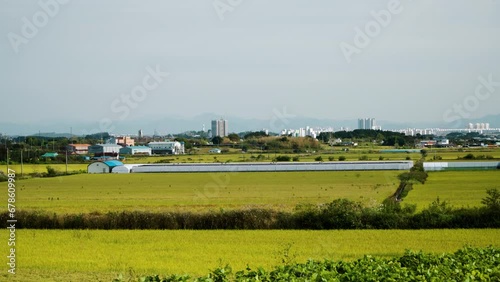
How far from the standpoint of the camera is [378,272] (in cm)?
939

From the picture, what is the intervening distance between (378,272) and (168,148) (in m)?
121

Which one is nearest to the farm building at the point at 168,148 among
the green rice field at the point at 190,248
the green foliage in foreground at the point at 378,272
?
the green rice field at the point at 190,248

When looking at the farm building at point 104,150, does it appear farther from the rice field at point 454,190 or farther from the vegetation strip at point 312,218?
the vegetation strip at point 312,218

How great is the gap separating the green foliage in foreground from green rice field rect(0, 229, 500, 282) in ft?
15.7

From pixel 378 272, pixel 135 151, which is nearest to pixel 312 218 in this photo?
pixel 378 272

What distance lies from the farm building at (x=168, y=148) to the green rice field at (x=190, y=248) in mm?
102084

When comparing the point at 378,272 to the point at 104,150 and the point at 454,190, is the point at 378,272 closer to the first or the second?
the point at 454,190

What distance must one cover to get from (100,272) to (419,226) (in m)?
13.7

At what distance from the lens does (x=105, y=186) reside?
4753 cm

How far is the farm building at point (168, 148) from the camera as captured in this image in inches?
4973

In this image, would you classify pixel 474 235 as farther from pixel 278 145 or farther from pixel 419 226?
pixel 278 145

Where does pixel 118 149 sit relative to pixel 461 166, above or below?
above

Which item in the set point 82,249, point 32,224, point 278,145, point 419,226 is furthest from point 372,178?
point 278,145

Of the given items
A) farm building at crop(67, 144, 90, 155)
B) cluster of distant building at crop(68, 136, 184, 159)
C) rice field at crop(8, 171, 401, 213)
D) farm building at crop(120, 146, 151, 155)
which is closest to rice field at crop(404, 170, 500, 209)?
rice field at crop(8, 171, 401, 213)
